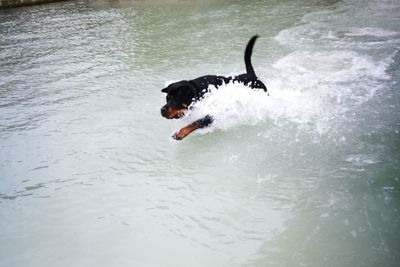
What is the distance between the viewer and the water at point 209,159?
2.54m

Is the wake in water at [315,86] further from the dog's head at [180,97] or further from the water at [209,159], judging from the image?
the dog's head at [180,97]

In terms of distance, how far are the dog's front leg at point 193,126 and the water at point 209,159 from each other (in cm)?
12

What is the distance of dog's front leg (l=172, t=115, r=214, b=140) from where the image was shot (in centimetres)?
382

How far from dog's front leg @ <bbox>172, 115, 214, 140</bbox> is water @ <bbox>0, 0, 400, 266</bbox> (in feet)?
0.40

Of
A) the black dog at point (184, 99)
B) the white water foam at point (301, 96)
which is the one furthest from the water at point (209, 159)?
the black dog at point (184, 99)

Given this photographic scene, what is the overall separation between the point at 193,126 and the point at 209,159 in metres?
0.49

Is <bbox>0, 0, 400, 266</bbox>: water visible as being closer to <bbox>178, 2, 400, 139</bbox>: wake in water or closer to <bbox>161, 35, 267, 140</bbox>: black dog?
<bbox>178, 2, 400, 139</bbox>: wake in water

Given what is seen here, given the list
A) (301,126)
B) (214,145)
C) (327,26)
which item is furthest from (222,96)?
(327,26)

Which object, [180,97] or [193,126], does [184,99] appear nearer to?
Answer: [180,97]

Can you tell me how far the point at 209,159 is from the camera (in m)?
3.67

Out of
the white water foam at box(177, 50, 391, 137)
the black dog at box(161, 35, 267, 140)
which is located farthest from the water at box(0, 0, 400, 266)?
the black dog at box(161, 35, 267, 140)

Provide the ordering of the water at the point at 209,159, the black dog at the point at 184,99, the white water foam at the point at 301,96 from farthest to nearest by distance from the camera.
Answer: the white water foam at the point at 301,96 < the black dog at the point at 184,99 < the water at the point at 209,159

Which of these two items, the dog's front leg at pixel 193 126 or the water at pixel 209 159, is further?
the dog's front leg at pixel 193 126

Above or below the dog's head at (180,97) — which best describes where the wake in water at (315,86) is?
below
